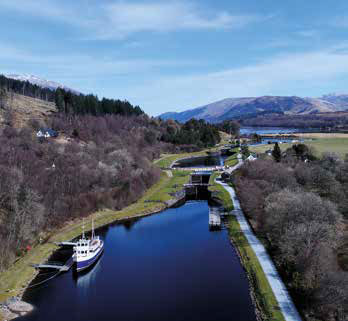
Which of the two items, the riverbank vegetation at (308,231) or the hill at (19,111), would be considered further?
the hill at (19,111)

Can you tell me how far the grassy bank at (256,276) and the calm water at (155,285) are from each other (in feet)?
2.94

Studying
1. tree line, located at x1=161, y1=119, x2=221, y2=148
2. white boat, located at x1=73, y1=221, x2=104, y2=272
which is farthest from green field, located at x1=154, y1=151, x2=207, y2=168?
white boat, located at x1=73, y1=221, x2=104, y2=272

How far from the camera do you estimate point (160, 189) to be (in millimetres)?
73562

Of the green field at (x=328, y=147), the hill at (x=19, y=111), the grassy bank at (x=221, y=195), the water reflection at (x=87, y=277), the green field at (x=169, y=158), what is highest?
the hill at (x=19, y=111)

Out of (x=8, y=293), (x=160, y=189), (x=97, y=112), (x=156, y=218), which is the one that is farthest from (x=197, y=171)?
(x=8, y=293)

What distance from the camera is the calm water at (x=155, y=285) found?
28.2 m

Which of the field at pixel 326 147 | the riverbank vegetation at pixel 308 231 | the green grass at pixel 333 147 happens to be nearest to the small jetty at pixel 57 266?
the riverbank vegetation at pixel 308 231

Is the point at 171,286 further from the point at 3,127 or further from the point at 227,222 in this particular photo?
the point at 3,127

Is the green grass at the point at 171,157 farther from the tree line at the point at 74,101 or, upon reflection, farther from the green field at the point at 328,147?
the tree line at the point at 74,101

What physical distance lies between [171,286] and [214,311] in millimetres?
5828

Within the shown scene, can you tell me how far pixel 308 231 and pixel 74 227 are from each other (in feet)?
107

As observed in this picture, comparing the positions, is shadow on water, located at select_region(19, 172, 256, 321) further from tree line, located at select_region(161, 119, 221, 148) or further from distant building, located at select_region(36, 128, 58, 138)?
tree line, located at select_region(161, 119, 221, 148)

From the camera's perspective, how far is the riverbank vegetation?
82.6 feet

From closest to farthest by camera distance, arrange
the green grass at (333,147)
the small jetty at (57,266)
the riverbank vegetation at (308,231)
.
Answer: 1. the riverbank vegetation at (308,231)
2. the small jetty at (57,266)
3. the green grass at (333,147)
